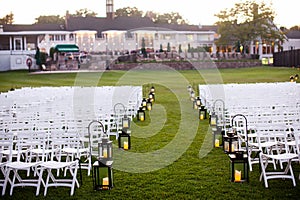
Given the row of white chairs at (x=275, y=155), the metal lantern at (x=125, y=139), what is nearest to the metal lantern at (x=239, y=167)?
the row of white chairs at (x=275, y=155)

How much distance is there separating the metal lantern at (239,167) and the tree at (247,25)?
56.9 metres

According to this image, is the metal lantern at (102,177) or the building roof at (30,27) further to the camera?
the building roof at (30,27)

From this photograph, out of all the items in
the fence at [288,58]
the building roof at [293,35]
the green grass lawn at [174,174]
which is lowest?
the green grass lawn at [174,174]

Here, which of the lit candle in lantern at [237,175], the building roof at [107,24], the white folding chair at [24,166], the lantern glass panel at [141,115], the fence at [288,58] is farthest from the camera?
the building roof at [107,24]

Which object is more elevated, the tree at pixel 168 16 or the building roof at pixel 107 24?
the tree at pixel 168 16

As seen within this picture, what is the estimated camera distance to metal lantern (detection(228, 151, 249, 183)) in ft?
27.7

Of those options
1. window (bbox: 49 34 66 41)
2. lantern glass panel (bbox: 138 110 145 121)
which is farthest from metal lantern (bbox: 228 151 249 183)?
window (bbox: 49 34 66 41)

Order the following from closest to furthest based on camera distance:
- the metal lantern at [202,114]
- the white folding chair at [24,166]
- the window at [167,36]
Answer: the white folding chair at [24,166] < the metal lantern at [202,114] < the window at [167,36]

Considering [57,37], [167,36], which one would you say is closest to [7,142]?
[57,37]

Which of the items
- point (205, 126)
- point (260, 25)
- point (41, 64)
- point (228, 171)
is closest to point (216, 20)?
point (260, 25)

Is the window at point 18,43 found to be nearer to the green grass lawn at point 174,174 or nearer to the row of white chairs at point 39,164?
the green grass lawn at point 174,174

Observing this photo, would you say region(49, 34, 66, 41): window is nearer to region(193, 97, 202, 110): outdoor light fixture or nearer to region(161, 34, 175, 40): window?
region(161, 34, 175, 40): window

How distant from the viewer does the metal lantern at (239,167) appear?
8.44 meters

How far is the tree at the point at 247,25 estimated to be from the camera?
64.1 metres
